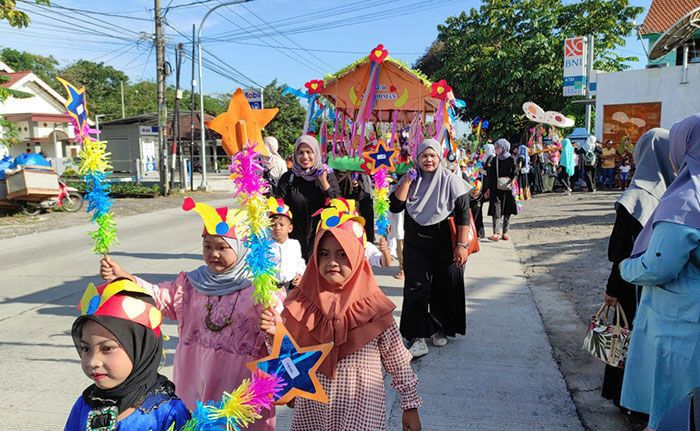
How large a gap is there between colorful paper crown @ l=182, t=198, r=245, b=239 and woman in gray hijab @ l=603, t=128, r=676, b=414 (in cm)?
212

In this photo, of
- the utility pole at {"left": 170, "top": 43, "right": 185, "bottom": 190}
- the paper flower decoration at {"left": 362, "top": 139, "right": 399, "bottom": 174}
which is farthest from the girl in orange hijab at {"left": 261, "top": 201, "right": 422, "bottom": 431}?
the utility pole at {"left": 170, "top": 43, "right": 185, "bottom": 190}

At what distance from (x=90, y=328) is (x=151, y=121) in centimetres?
3198

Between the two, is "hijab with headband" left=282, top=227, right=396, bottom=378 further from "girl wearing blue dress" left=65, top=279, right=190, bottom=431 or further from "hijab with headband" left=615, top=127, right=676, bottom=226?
"hijab with headband" left=615, top=127, right=676, bottom=226

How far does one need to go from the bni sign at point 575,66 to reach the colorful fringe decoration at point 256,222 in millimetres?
22295

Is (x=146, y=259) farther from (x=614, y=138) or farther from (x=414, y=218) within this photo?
(x=614, y=138)

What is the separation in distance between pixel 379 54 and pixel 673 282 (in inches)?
249

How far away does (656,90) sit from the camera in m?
19.5

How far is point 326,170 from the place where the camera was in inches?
201

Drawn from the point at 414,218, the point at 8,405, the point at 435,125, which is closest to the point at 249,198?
the point at 414,218

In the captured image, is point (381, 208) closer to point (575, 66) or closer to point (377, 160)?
Result: point (377, 160)

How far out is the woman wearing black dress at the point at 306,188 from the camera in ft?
16.3

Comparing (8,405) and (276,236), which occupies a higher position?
(276,236)

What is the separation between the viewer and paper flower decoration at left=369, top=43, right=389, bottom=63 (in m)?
7.95

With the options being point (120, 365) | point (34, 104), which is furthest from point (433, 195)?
point (34, 104)
